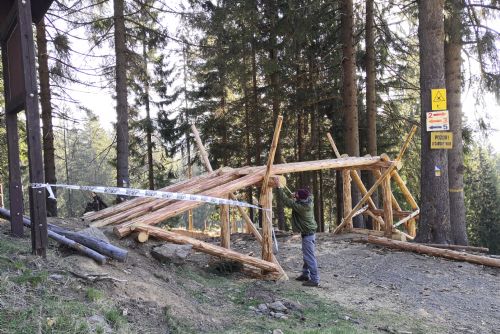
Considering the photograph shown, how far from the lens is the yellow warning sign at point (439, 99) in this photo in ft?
29.2

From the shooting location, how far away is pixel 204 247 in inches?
Result: 252

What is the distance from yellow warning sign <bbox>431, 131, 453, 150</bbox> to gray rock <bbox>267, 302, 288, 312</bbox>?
228 inches

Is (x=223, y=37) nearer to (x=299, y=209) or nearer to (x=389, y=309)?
(x=299, y=209)

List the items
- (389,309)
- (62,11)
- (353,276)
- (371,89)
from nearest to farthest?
(389,309), (353,276), (62,11), (371,89)

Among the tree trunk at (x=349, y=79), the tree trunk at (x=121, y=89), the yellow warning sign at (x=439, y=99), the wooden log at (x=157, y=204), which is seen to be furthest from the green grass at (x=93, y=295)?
the tree trunk at (x=349, y=79)

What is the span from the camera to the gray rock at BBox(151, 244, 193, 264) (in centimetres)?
603

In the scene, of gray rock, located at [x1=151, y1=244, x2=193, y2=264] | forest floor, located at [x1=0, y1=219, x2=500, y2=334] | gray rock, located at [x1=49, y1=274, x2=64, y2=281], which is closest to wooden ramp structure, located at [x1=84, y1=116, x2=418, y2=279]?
gray rock, located at [x1=151, y1=244, x2=193, y2=264]

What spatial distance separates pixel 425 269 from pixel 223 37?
936 centimetres

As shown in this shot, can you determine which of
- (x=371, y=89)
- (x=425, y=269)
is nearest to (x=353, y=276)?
(x=425, y=269)

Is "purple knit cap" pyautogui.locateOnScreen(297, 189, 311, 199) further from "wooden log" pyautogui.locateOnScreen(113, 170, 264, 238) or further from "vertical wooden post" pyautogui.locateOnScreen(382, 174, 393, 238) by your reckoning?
"vertical wooden post" pyautogui.locateOnScreen(382, 174, 393, 238)

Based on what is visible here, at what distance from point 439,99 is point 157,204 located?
21.4 ft

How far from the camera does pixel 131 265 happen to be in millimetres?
5258

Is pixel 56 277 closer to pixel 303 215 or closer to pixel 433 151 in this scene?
pixel 303 215

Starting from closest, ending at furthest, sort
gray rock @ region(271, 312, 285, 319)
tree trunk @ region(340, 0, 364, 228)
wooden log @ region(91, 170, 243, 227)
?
gray rock @ region(271, 312, 285, 319) → wooden log @ region(91, 170, 243, 227) → tree trunk @ region(340, 0, 364, 228)
